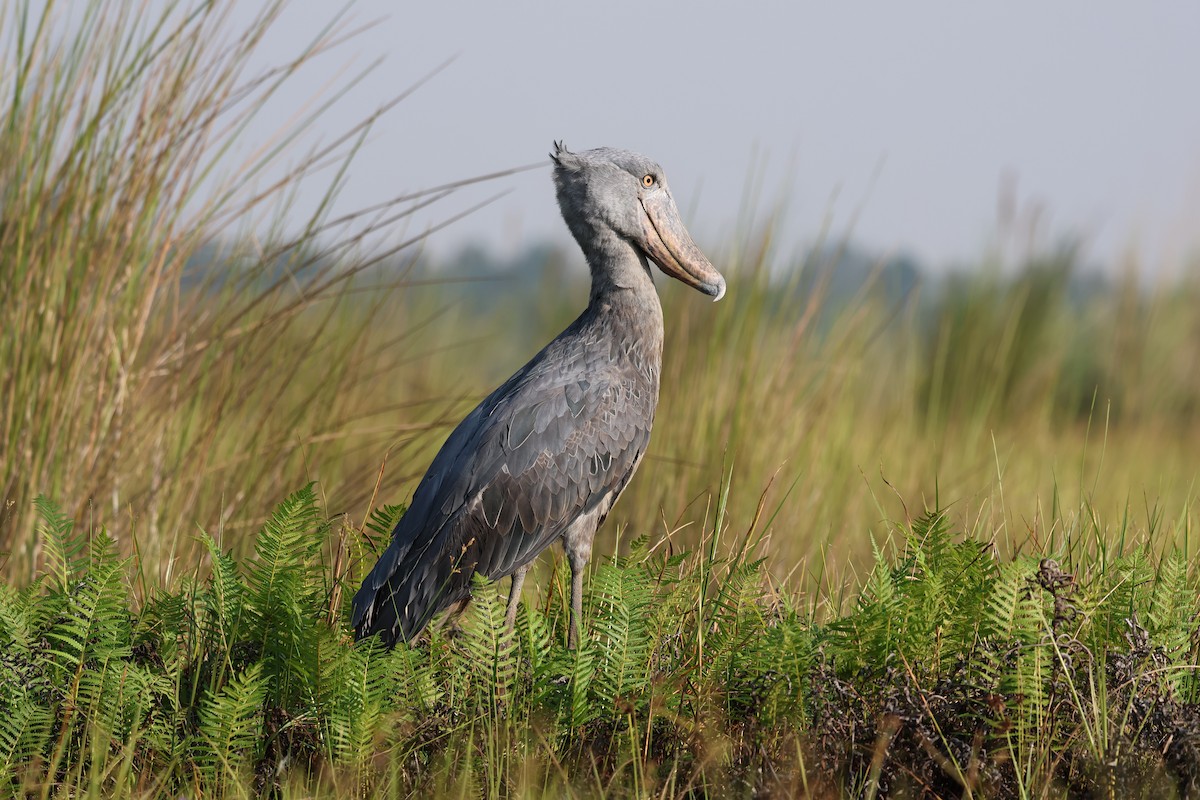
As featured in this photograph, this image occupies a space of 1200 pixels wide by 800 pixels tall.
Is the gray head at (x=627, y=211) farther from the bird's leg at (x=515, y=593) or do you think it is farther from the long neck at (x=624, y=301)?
the bird's leg at (x=515, y=593)

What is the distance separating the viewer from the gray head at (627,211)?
11.0ft

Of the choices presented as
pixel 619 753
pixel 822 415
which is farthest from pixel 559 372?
pixel 822 415

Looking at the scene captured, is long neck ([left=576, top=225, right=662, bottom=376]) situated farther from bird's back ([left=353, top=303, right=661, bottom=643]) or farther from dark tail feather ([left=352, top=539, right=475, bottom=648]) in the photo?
dark tail feather ([left=352, top=539, right=475, bottom=648])

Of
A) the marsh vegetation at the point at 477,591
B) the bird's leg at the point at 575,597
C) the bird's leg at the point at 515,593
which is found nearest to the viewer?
the marsh vegetation at the point at 477,591

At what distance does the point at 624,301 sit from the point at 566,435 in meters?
0.42

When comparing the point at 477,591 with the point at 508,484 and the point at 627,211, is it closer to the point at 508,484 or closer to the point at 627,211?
the point at 508,484

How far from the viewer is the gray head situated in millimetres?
3357

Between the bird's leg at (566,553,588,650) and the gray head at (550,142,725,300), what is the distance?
796 millimetres

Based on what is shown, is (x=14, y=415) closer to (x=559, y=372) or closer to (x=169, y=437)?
(x=169, y=437)

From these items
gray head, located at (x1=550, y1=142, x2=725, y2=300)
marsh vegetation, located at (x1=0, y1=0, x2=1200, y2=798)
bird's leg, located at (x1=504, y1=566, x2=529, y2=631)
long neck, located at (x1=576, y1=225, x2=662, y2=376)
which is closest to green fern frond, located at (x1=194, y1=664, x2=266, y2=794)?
marsh vegetation, located at (x1=0, y1=0, x2=1200, y2=798)

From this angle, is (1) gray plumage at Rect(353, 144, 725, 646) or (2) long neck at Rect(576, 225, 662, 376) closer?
(1) gray plumage at Rect(353, 144, 725, 646)

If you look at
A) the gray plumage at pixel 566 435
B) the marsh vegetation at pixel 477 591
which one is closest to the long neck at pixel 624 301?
the gray plumage at pixel 566 435

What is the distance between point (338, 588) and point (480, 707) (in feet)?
2.07

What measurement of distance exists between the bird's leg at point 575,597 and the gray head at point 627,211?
796 mm
